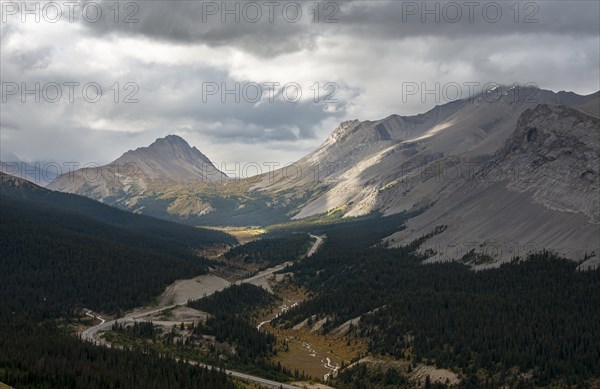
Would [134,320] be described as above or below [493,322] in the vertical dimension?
below

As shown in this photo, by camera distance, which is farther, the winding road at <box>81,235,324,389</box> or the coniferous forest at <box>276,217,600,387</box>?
the coniferous forest at <box>276,217,600,387</box>

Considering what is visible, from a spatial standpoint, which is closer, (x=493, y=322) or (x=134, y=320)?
(x=493, y=322)

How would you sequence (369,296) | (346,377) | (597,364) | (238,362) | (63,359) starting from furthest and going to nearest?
(369,296) < (238,362) < (346,377) < (597,364) < (63,359)

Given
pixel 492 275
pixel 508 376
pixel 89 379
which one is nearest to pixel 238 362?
pixel 89 379

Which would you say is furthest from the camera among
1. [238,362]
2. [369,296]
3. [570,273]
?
[369,296]

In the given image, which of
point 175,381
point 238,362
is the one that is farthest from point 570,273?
point 175,381

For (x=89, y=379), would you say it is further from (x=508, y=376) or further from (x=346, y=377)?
(x=508, y=376)

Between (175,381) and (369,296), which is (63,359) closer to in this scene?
(175,381)

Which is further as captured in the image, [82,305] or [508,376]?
[82,305]

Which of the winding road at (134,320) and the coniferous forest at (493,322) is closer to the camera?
the winding road at (134,320)

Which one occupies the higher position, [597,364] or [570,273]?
[570,273]
